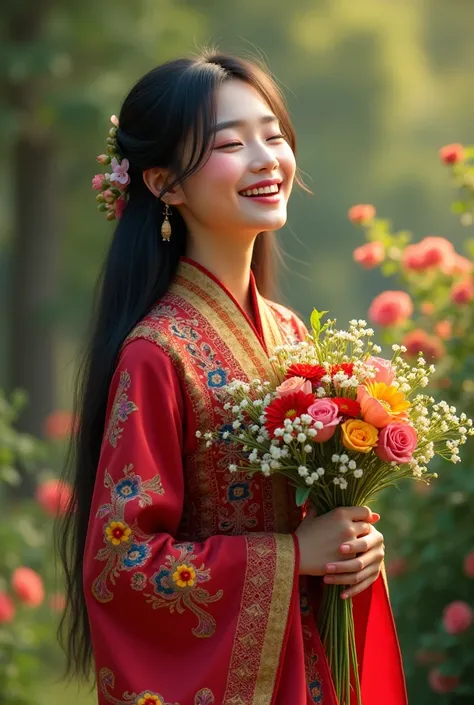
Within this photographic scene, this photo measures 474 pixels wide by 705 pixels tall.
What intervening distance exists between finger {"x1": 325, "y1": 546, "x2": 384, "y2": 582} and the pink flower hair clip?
2.99ft

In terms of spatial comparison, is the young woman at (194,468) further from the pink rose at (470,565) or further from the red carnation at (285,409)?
the pink rose at (470,565)

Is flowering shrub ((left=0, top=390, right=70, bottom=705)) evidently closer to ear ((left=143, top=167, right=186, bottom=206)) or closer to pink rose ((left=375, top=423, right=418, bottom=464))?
ear ((left=143, top=167, right=186, bottom=206))

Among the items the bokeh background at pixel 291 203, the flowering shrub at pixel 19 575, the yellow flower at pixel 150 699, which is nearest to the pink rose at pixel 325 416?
the yellow flower at pixel 150 699

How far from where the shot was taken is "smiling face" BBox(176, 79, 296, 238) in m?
2.26

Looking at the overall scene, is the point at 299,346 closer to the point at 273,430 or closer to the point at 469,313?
the point at 273,430

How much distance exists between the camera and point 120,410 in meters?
2.15

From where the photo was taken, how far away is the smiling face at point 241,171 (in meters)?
2.26

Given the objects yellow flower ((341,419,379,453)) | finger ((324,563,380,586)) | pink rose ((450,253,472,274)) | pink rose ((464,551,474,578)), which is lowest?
pink rose ((464,551,474,578))

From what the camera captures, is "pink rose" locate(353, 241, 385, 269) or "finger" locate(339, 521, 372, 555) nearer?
"finger" locate(339, 521, 372, 555)

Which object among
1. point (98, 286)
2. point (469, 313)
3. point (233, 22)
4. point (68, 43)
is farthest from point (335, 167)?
point (98, 286)

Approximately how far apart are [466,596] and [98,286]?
73.3 inches

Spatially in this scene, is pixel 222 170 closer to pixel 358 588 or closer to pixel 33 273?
pixel 358 588

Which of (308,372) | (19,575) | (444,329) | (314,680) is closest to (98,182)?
(308,372)

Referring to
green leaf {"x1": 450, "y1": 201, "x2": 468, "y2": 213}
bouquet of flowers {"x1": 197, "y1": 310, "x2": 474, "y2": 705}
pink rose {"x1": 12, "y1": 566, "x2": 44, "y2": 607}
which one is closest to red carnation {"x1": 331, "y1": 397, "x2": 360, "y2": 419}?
bouquet of flowers {"x1": 197, "y1": 310, "x2": 474, "y2": 705}
